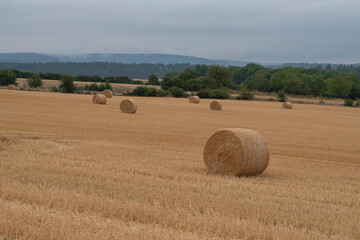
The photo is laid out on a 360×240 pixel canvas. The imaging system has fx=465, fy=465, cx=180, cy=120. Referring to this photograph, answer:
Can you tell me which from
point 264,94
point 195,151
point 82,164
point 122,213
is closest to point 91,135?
point 195,151

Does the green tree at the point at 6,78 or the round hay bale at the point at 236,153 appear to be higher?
the round hay bale at the point at 236,153

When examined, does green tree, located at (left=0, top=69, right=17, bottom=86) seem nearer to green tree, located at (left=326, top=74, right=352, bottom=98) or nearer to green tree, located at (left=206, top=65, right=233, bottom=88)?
green tree, located at (left=206, top=65, right=233, bottom=88)

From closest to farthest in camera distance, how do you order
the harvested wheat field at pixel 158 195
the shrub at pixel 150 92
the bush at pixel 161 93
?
1. the harvested wheat field at pixel 158 195
2. the shrub at pixel 150 92
3. the bush at pixel 161 93

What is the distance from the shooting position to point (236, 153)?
11.2 metres

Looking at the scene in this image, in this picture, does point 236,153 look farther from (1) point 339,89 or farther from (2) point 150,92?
(1) point 339,89

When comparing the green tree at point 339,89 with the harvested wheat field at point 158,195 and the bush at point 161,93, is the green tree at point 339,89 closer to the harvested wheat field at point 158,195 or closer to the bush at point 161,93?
the bush at point 161,93

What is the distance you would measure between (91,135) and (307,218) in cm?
1379

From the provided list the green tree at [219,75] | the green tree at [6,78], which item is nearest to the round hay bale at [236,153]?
the green tree at [6,78]

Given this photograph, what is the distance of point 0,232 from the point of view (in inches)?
236

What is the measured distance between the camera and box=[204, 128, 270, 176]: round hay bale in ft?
36.4

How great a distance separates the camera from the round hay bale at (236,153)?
1110 cm

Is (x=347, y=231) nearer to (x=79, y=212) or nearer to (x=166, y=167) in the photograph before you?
(x=79, y=212)

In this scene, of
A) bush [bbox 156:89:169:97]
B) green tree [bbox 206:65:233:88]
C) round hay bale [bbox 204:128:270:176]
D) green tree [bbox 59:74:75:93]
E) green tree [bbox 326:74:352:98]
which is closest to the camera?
round hay bale [bbox 204:128:270:176]

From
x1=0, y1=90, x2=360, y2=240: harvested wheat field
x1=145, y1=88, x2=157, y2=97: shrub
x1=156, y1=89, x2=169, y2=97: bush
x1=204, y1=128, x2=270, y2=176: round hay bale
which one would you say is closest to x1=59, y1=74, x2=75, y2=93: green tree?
x1=145, y1=88, x2=157, y2=97: shrub
